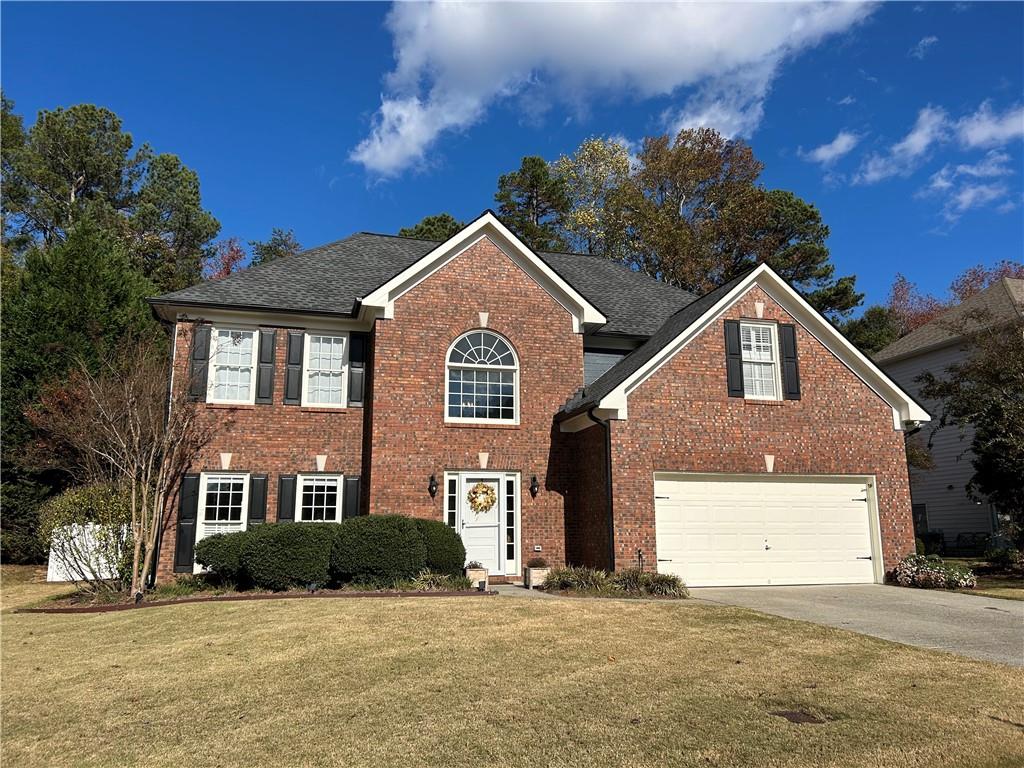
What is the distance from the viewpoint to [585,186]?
3991 cm

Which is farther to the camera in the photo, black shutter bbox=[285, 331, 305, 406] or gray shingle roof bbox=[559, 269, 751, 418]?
black shutter bbox=[285, 331, 305, 406]

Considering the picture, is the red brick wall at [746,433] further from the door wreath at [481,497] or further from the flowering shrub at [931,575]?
the door wreath at [481,497]

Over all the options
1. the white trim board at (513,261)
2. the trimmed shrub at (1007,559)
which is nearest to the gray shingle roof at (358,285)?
the white trim board at (513,261)

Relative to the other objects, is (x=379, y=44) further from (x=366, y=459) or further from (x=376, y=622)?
(x=376, y=622)

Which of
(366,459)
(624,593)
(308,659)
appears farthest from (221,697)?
(366,459)

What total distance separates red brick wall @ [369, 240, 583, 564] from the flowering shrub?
7.00 meters

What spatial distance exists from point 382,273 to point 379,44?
5.47 metres

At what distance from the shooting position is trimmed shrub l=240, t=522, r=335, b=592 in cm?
1226

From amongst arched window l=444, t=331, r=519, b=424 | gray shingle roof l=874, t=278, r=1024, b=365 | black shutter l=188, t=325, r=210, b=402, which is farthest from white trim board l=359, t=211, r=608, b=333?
gray shingle roof l=874, t=278, r=1024, b=365

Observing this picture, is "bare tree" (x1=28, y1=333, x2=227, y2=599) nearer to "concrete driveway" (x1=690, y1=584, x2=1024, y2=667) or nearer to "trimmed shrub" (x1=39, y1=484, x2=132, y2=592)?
"trimmed shrub" (x1=39, y1=484, x2=132, y2=592)

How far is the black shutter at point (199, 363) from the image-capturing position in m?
15.0

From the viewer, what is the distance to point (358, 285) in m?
17.5

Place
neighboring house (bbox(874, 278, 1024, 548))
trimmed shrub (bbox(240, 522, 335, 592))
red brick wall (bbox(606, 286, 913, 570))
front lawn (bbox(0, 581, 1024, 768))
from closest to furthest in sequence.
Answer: front lawn (bbox(0, 581, 1024, 768)), trimmed shrub (bbox(240, 522, 335, 592)), red brick wall (bbox(606, 286, 913, 570)), neighboring house (bbox(874, 278, 1024, 548))

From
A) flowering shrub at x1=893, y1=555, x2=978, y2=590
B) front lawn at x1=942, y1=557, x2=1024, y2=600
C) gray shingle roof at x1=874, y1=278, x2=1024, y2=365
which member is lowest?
front lawn at x1=942, y1=557, x2=1024, y2=600
